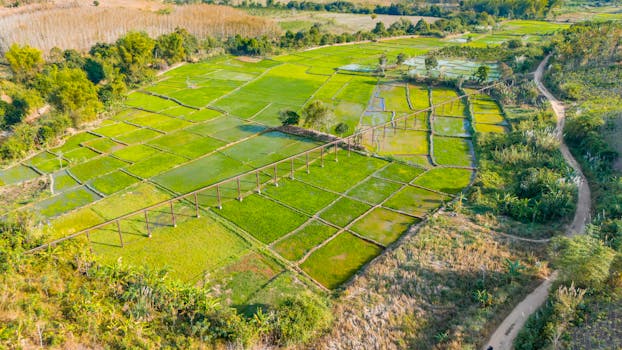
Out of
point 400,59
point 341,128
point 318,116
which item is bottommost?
point 341,128

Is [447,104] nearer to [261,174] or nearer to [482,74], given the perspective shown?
[482,74]

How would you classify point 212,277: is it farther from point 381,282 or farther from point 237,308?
point 381,282

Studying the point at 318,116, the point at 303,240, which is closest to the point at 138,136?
the point at 318,116

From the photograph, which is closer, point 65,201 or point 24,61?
point 65,201

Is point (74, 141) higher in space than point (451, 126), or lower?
lower

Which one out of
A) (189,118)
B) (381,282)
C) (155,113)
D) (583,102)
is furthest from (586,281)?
(155,113)

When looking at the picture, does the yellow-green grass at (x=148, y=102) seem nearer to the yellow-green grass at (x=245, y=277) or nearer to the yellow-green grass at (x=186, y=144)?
the yellow-green grass at (x=186, y=144)
